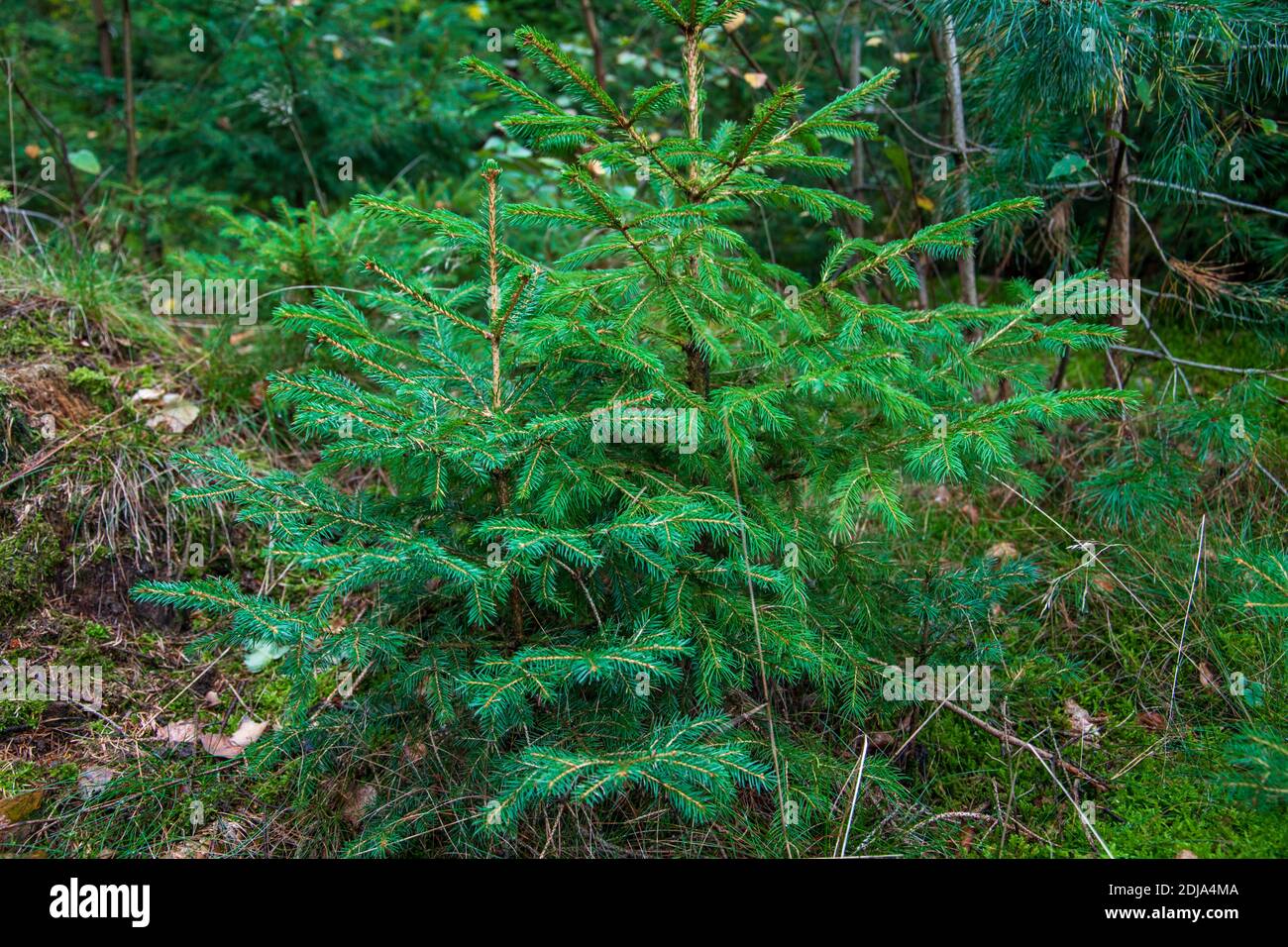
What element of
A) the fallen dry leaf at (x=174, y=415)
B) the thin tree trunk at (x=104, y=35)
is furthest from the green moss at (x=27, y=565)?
the thin tree trunk at (x=104, y=35)

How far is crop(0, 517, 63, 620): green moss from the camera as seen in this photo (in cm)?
267

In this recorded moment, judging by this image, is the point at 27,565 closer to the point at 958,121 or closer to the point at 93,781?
the point at 93,781

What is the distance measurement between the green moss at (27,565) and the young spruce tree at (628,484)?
97 centimetres

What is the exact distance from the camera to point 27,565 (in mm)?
2721

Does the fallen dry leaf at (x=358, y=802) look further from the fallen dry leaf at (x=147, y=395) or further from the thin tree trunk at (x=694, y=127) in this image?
the fallen dry leaf at (x=147, y=395)

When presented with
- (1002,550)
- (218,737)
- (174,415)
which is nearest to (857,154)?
(1002,550)

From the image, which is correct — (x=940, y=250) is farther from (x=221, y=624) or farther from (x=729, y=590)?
(x=221, y=624)

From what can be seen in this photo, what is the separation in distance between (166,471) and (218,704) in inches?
34.0

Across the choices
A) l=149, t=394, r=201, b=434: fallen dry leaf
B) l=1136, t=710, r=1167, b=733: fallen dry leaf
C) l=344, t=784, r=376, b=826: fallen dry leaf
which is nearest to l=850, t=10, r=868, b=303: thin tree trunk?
l=1136, t=710, r=1167, b=733: fallen dry leaf

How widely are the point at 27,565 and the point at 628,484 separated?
1.97m

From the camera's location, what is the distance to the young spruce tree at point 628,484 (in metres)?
1.94

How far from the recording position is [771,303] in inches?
86.2

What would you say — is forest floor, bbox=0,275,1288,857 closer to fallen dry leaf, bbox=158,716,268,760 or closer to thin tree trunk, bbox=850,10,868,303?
fallen dry leaf, bbox=158,716,268,760

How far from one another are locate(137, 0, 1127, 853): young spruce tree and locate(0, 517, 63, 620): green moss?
0.97m
